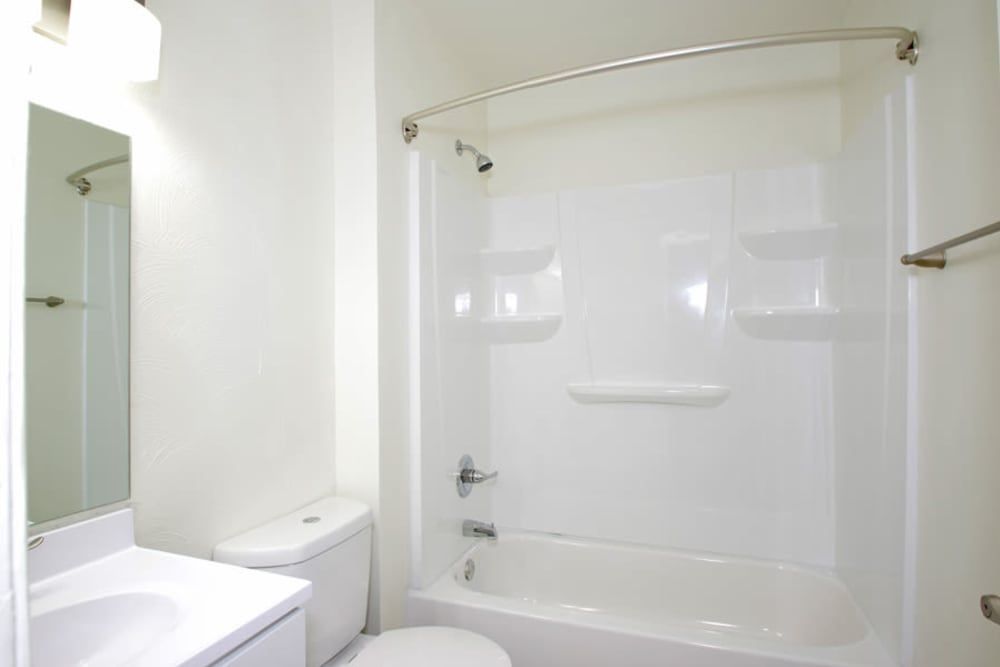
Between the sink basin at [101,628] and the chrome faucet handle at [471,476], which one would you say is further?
the chrome faucet handle at [471,476]

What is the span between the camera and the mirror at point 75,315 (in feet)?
2.97

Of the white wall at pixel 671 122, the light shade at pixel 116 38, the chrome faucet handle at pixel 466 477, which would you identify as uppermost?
the white wall at pixel 671 122

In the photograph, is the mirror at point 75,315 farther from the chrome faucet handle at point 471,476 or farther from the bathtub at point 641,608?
the chrome faucet handle at point 471,476

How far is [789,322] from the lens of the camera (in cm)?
205

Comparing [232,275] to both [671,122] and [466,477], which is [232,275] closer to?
[466,477]

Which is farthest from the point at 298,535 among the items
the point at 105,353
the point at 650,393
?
the point at 650,393

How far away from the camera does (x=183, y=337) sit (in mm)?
1176

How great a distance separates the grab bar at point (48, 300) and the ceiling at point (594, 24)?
161 centimetres

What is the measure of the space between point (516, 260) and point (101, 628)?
1943 millimetres

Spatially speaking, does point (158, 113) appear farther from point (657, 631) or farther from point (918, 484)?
point (918, 484)

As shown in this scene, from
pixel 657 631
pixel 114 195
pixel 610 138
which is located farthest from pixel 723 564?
pixel 114 195

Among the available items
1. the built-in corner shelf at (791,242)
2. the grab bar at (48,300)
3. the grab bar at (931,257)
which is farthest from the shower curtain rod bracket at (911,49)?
the grab bar at (48,300)

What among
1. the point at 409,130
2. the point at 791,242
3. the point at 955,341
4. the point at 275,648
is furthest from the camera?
the point at 791,242

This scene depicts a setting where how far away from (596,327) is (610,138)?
918 mm
